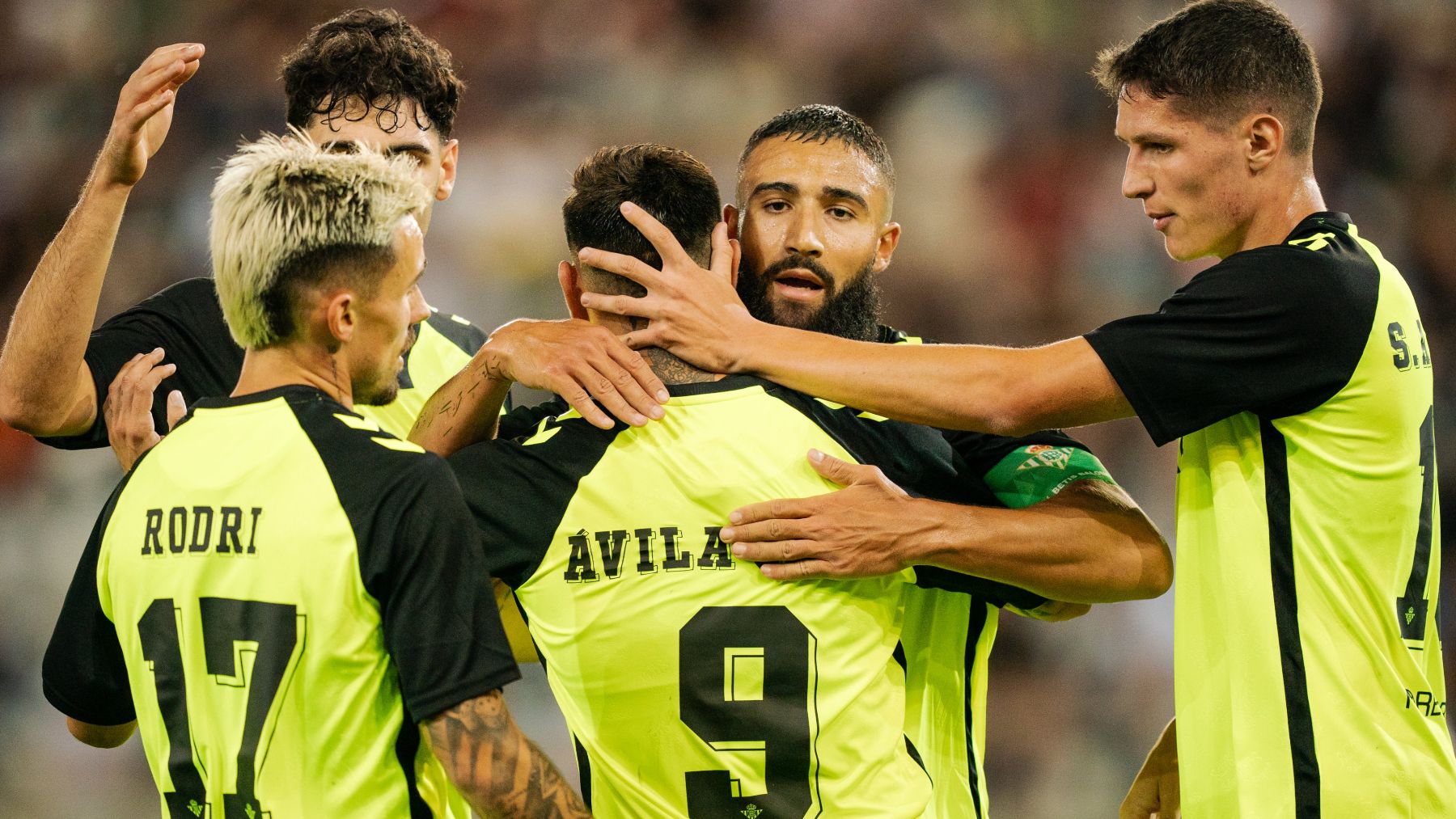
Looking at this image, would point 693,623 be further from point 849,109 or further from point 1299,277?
point 849,109

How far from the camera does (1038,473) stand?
3.05 metres

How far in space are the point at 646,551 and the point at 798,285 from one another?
1126mm

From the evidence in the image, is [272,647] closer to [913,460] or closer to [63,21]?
[913,460]

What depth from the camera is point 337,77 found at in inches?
154

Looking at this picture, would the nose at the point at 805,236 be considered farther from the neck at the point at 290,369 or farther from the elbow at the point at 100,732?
the elbow at the point at 100,732

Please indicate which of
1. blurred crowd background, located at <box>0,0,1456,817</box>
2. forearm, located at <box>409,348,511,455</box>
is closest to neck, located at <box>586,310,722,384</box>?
forearm, located at <box>409,348,511,455</box>

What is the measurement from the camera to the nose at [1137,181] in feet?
9.87

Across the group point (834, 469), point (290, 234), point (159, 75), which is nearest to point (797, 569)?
point (834, 469)

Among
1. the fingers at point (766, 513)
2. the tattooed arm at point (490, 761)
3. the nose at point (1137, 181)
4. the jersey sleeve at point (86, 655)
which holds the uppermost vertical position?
the nose at point (1137, 181)

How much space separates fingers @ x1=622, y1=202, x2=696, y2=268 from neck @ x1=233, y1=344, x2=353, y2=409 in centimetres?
75

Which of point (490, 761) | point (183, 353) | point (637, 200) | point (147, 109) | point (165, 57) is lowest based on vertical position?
point (490, 761)

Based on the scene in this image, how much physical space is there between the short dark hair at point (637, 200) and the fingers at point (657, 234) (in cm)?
2

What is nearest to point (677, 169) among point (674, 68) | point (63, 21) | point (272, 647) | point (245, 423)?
point (245, 423)

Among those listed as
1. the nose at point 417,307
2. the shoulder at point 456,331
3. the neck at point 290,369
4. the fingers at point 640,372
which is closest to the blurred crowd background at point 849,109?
the shoulder at point 456,331
